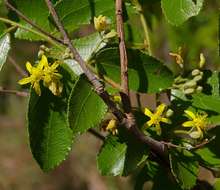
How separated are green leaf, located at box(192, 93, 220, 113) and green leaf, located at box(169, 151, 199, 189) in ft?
0.26

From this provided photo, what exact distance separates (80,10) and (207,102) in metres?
0.24

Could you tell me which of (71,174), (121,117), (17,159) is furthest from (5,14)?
(17,159)

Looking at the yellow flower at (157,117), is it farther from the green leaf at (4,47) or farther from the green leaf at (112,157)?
the green leaf at (4,47)

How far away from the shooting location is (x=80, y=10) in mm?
902

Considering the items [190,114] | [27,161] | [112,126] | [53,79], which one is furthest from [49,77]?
[27,161]

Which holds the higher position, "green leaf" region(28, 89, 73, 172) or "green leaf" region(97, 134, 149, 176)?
"green leaf" region(28, 89, 73, 172)

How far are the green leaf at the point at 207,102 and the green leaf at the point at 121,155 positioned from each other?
0.11m

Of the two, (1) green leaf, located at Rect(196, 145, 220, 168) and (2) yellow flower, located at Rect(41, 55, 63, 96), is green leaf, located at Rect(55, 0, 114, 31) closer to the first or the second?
(2) yellow flower, located at Rect(41, 55, 63, 96)

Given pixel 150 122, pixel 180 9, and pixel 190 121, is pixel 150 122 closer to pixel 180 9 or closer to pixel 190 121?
pixel 190 121

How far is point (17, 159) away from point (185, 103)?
400 cm

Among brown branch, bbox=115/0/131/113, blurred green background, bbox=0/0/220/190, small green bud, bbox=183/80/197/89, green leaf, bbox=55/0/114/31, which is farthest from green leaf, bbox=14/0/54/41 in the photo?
blurred green background, bbox=0/0/220/190

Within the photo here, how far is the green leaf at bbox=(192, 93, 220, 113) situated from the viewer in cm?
89

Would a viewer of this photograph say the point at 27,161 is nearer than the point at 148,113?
No

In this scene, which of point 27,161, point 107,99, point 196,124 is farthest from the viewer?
point 27,161
